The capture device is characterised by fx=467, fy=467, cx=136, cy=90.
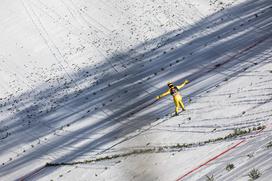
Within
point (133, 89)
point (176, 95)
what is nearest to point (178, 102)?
point (176, 95)

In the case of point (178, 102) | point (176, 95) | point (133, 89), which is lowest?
point (178, 102)

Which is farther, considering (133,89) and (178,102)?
(133,89)

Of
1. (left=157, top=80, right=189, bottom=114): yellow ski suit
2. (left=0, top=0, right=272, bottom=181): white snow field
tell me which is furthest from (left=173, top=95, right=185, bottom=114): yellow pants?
(left=0, top=0, right=272, bottom=181): white snow field

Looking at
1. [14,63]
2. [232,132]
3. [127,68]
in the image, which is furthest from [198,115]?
[14,63]

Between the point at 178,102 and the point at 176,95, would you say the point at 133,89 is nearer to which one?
the point at 178,102

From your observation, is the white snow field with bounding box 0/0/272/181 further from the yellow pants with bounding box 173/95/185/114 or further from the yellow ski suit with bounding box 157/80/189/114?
the yellow ski suit with bounding box 157/80/189/114

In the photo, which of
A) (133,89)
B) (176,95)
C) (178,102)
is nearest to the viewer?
(176,95)

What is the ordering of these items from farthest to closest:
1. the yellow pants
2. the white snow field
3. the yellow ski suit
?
the yellow pants < the yellow ski suit < the white snow field

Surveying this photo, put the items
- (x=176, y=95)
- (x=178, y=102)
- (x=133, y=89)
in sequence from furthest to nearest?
(x=133, y=89) → (x=178, y=102) → (x=176, y=95)

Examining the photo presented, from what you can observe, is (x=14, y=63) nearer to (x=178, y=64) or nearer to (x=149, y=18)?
(x=149, y=18)
